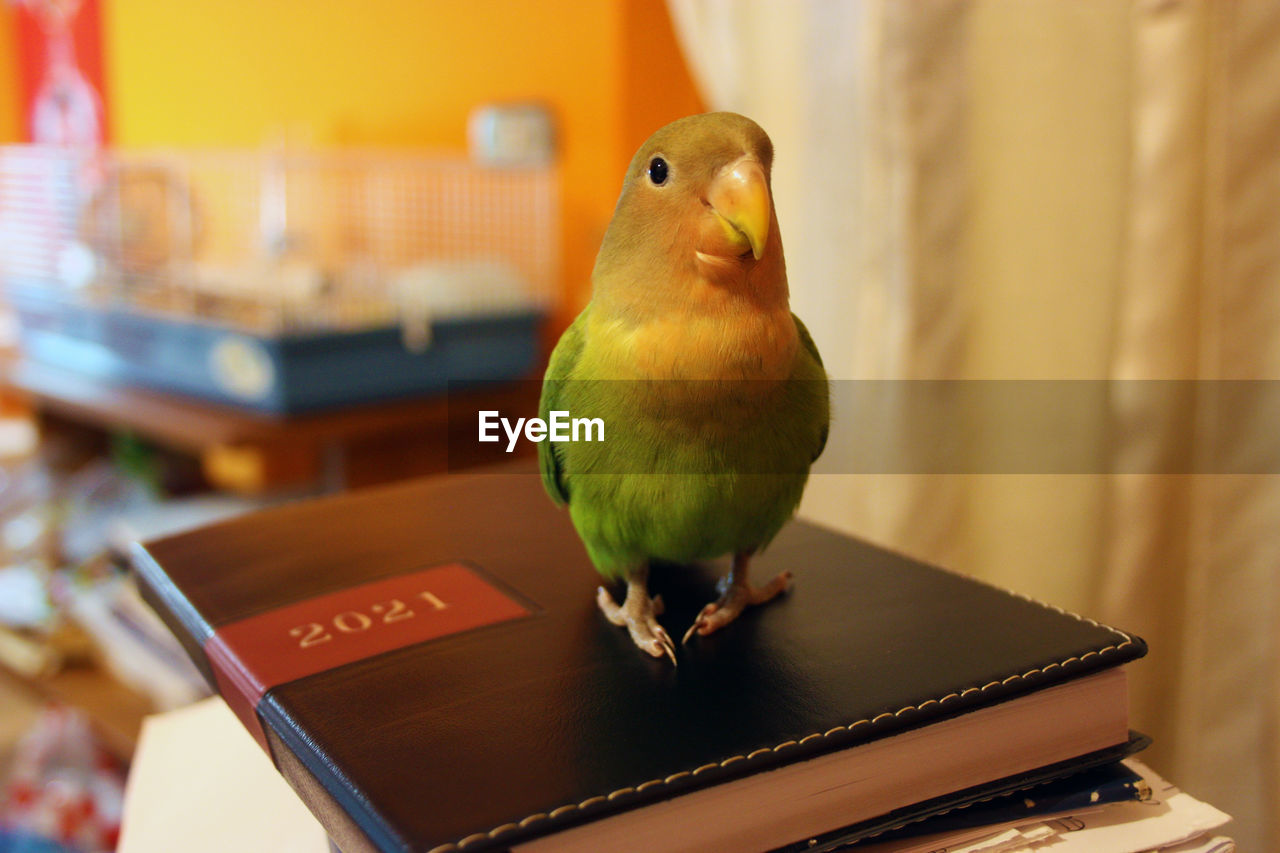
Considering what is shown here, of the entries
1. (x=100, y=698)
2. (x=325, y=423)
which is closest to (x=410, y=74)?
(x=325, y=423)

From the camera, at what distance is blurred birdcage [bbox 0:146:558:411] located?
1.43 meters

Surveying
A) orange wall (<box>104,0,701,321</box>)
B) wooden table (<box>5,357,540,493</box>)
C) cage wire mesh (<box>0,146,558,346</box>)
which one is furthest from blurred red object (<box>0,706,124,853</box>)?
orange wall (<box>104,0,701,321</box>)

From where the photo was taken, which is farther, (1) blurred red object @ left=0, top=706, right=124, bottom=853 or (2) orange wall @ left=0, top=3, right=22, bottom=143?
(2) orange wall @ left=0, top=3, right=22, bottom=143

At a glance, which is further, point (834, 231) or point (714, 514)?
point (834, 231)

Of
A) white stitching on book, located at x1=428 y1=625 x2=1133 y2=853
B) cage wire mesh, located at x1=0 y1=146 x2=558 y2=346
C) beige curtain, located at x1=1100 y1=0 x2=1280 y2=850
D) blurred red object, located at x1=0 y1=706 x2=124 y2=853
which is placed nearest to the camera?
white stitching on book, located at x1=428 y1=625 x2=1133 y2=853

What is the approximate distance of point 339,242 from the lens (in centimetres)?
181

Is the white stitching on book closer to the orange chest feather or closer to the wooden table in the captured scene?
the orange chest feather

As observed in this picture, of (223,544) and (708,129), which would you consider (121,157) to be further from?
(708,129)

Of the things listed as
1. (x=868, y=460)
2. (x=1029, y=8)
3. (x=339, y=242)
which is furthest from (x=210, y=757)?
(x=339, y=242)

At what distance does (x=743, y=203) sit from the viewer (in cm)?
42

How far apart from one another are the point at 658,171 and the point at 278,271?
1143mm

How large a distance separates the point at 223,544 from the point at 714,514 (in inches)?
13.7

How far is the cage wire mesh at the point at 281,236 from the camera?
1.49 m

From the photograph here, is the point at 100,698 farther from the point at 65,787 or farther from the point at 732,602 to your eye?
the point at 732,602
